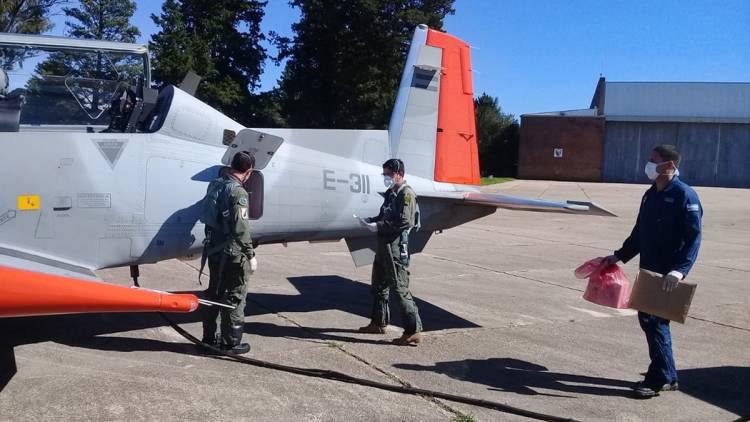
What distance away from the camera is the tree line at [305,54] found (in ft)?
120

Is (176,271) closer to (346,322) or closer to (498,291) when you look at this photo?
(346,322)

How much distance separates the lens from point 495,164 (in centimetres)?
4559

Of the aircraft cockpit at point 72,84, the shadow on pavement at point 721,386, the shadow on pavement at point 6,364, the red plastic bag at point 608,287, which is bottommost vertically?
the shadow on pavement at point 6,364

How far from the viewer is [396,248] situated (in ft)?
19.3

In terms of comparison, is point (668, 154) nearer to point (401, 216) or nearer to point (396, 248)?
point (401, 216)

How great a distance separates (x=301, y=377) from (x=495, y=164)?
42.1 metres

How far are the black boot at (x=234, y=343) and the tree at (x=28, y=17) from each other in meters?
30.7

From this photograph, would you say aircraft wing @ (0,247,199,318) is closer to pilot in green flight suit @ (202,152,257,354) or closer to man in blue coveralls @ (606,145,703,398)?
pilot in green flight suit @ (202,152,257,354)

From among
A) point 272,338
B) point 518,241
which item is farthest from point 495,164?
point 272,338

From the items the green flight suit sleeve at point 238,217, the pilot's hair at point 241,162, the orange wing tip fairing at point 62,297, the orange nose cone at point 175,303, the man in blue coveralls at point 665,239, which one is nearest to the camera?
the orange wing tip fairing at point 62,297

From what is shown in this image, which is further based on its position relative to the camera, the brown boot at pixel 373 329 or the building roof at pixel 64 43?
the brown boot at pixel 373 329

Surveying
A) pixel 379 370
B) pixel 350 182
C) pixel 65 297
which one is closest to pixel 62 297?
pixel 65 297

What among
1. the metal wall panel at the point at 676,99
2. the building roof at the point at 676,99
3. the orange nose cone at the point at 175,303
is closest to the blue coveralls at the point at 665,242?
the orange nose cone at the point at 175,303

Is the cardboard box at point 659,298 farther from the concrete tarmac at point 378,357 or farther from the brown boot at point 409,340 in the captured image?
the brown boot at point 409,340
